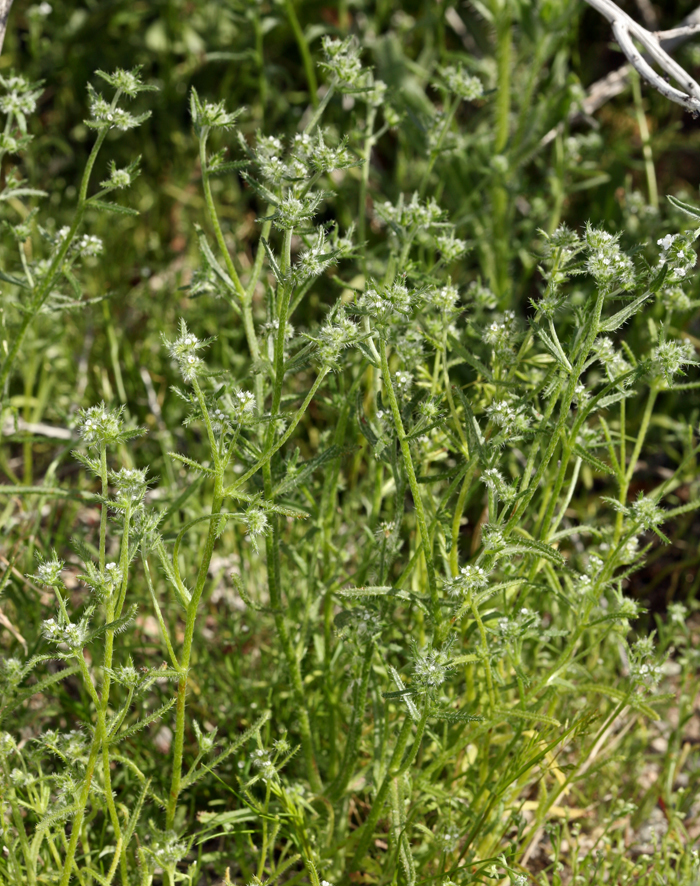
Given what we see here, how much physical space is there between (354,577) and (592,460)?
28.4 inches

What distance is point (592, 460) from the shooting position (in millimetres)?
1712

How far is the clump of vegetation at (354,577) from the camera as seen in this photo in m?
1.63

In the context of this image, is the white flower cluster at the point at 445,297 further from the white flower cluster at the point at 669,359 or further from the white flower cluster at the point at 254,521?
the white flower cluster at the point at 254,521

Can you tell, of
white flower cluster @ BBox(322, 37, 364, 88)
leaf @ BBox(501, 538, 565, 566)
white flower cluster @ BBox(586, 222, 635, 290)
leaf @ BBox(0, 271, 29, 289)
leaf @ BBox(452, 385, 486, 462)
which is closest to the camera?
white flower cluster @ BBox(586, 222, 635, 290)

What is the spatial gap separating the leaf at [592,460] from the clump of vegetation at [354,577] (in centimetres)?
4

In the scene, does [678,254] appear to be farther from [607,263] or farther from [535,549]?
[535,549]

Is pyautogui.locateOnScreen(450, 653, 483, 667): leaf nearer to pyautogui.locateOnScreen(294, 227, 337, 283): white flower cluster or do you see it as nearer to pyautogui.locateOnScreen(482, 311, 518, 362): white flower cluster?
pyautogui.locateOnScreen(482, 311, 518, 362): white flower cluster

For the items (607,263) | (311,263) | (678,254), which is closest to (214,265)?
(311,263)

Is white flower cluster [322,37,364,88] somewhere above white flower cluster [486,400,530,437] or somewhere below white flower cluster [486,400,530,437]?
above

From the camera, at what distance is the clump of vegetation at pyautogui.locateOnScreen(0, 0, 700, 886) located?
163 centimetres

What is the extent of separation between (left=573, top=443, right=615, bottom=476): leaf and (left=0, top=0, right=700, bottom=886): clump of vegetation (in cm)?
4

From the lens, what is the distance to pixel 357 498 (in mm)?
2666

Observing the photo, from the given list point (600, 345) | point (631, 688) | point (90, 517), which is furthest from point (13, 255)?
point (631, 688)

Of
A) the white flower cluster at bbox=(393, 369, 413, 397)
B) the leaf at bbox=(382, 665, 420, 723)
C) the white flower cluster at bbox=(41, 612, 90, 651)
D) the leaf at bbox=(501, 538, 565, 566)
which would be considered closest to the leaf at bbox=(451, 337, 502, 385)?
the white flower cluster at bbox=(393, 369, 413, 397)
